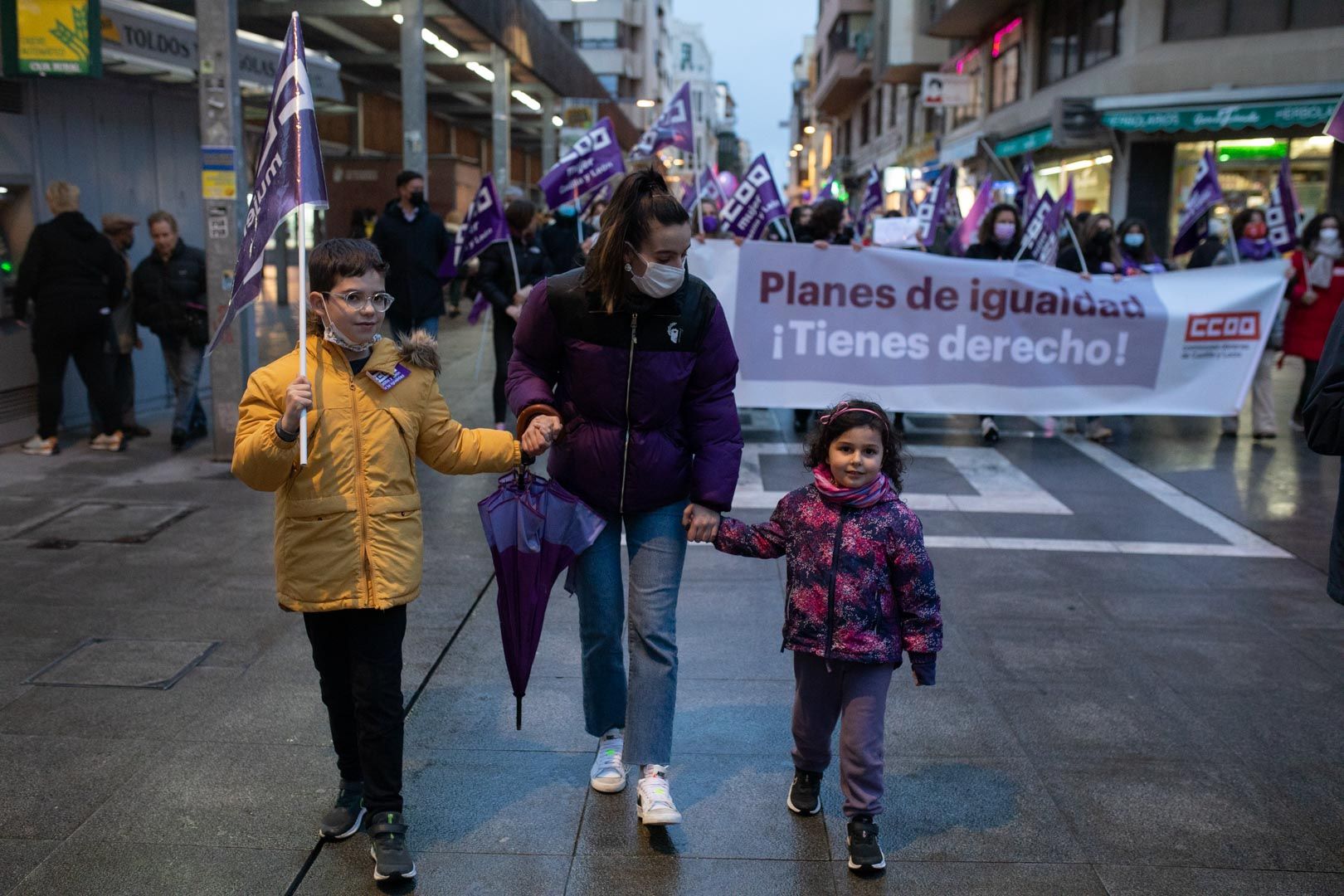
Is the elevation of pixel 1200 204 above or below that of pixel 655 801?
above

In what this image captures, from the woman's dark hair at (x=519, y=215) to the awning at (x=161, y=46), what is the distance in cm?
172

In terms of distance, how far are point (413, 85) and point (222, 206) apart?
7447 mm

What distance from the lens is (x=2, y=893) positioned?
333 centimetres

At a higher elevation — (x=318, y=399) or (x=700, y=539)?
(x=318, y=399)

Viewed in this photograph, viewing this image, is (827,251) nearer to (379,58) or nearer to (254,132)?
(254,132)

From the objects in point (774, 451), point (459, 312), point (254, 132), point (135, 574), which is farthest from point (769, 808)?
point (459, 312)

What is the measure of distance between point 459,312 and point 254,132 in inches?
299

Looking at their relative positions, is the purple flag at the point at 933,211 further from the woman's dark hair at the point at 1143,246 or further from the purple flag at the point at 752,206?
the purple flag at the point at 752,206

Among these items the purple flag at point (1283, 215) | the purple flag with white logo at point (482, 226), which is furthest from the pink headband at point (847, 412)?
the purple flag at point (1283, 215)

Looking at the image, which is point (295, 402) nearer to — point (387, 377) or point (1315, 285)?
point (387, 377)

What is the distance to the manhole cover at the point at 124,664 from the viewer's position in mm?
4832

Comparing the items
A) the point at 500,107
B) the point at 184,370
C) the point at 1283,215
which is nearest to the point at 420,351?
the point at 184,370

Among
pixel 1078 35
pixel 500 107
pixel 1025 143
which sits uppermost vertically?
pixel 1078 35

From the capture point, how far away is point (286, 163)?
12.0 ft
